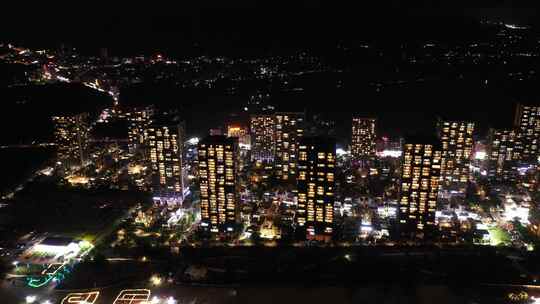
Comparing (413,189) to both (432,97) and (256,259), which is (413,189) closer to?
(256,259)

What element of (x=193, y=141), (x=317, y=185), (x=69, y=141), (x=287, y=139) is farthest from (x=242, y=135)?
(x=317, y=185)

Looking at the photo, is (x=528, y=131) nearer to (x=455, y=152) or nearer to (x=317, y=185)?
(x=455, y=152)

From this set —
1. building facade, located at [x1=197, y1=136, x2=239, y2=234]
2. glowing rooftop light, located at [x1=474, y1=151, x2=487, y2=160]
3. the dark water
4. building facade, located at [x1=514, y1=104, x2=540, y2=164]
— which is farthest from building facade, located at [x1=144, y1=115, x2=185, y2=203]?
building facade, located at [x1=514, y1=104, x2=540, y2=164]

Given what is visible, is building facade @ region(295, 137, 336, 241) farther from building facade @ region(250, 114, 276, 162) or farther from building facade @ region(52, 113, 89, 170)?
building facade @ region(52, 113, 89, 170)

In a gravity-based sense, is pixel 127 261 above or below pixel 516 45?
below

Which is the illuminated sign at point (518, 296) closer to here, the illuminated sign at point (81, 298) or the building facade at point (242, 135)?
the illuminated sign at point (81, 298)

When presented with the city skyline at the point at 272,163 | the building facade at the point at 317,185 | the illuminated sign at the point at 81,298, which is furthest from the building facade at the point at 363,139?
the illuminated sign at the point at 81,298

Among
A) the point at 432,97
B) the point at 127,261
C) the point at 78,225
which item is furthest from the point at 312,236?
the point at 432,97
